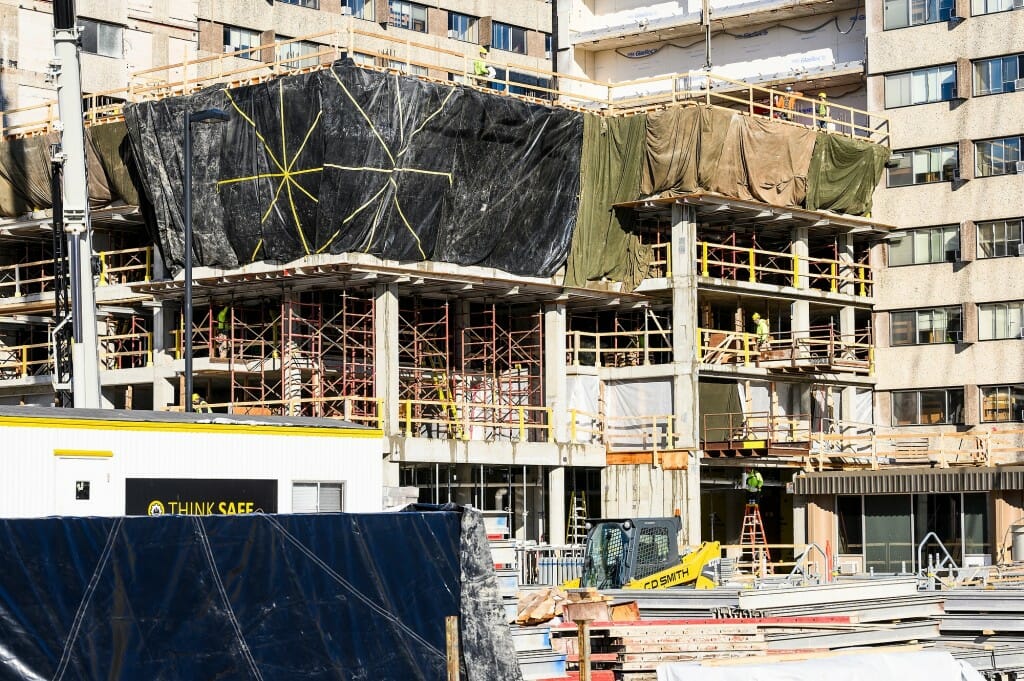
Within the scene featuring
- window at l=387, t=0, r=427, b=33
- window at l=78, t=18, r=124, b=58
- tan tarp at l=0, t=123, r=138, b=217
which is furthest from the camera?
window at l=387, t=0, r=427, b=33

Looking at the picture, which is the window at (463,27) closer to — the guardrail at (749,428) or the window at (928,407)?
the window at (928,407)

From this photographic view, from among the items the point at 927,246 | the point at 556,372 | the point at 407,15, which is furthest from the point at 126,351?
the point at 927,246

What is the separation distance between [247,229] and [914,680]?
34295mm

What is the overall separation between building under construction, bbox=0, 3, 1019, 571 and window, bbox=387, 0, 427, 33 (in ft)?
68.6

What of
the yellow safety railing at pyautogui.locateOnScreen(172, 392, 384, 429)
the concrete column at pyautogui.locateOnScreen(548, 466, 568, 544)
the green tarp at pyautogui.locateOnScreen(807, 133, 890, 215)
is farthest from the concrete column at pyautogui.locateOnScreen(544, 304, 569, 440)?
the green tarp at pyautogui.locateOnScreen(807, 133, 890, 215)

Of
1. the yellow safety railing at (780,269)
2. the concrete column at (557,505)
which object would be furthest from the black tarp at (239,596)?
the yellow safety railing at (780,269)

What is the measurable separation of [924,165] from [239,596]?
4868 centimetres

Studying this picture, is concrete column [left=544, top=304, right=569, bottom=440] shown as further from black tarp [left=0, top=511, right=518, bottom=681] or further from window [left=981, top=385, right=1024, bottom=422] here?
black tarp [left=0, top=511, right=518, bottom=681]

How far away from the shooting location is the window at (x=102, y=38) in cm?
7300

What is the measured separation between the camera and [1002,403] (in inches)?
2514

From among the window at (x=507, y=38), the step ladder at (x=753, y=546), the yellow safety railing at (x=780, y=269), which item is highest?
the window at (x=507, y=38)

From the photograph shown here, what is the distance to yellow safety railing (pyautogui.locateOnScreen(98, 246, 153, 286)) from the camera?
6100 cm

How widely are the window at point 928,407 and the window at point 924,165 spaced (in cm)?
781

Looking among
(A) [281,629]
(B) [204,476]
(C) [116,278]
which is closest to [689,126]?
(C) [116,278]
